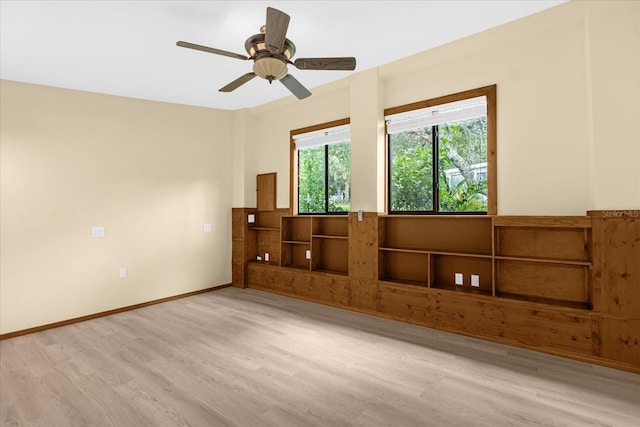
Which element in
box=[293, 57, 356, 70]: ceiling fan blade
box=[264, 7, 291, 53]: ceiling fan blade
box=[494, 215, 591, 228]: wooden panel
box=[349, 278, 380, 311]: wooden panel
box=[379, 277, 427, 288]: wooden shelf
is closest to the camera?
box=[264, 7, 291, 53]: ceiling fan blade

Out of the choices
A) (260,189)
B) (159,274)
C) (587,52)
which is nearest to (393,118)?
(587,52)

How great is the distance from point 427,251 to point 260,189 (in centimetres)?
320

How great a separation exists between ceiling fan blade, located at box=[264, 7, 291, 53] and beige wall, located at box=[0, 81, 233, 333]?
3.27 metres

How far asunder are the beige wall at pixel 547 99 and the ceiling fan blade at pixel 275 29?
207 cm

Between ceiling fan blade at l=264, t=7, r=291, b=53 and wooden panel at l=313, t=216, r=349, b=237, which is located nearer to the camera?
ceiling fan blade at l=264, t=7, r=291, b=53

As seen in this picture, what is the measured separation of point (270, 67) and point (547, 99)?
2.68 metres

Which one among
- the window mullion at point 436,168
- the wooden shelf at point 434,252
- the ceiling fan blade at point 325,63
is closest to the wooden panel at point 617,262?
the wooden shelf at point 434,252

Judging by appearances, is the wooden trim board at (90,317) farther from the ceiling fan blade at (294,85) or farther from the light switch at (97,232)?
the ceiling fan blade at (294,85)

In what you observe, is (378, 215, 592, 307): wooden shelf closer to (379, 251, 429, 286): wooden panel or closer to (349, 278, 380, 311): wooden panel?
(379, 251, 429, 286): wooden panel

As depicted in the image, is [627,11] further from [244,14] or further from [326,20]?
[244,14]

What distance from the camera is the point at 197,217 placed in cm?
553

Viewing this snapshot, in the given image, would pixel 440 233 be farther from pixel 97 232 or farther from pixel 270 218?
pixel 97 232

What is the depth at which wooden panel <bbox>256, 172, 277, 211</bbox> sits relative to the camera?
226 inches

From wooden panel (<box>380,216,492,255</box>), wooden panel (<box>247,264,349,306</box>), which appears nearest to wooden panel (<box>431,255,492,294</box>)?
wooden panel (<box>380,216,492,255</box>)
